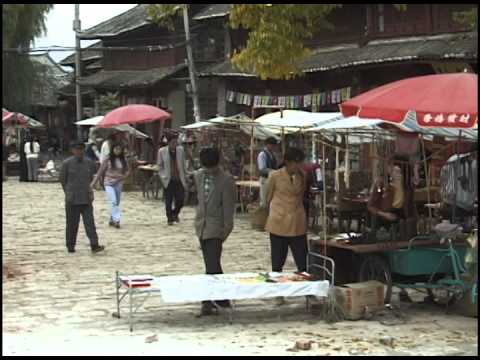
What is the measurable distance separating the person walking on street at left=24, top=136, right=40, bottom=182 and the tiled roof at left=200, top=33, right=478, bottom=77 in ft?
38.4

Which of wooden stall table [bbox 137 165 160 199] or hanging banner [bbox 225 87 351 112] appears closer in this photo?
hanging banner [bbox 225 87 351 112]

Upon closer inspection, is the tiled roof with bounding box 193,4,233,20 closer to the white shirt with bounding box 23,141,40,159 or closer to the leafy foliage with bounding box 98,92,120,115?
the white shirt with bounding box 23,141,40,159

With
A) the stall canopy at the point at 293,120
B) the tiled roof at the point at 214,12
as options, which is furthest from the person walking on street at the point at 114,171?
the tiled roof at the point at 214,12

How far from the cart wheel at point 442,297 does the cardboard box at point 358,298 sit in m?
0.82

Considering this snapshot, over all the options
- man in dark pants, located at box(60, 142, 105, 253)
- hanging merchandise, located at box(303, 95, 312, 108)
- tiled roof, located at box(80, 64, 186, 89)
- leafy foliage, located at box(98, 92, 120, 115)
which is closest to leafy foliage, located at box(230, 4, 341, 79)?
man in dark pants, located at box(60, 142, 105, 253)

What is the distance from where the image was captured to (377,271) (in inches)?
350

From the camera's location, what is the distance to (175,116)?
33.3 metres

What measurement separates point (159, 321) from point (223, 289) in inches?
31.6

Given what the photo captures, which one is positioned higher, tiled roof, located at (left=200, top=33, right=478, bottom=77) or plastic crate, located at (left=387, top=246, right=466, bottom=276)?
tiled roof, located at (left=200, top=33, right=478, bottom=77)

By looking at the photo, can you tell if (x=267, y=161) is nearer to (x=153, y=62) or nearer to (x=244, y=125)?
(x=244, y=125)

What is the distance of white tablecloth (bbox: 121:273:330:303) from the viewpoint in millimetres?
7891

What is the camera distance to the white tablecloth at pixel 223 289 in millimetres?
7891

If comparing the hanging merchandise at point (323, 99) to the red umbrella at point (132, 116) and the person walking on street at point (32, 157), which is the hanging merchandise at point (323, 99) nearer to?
the red umbrella at point (132, 116)

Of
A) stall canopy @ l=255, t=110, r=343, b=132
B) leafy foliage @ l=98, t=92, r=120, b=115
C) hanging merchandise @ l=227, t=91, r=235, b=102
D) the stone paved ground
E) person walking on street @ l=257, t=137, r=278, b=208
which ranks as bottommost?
the stone paved ground
